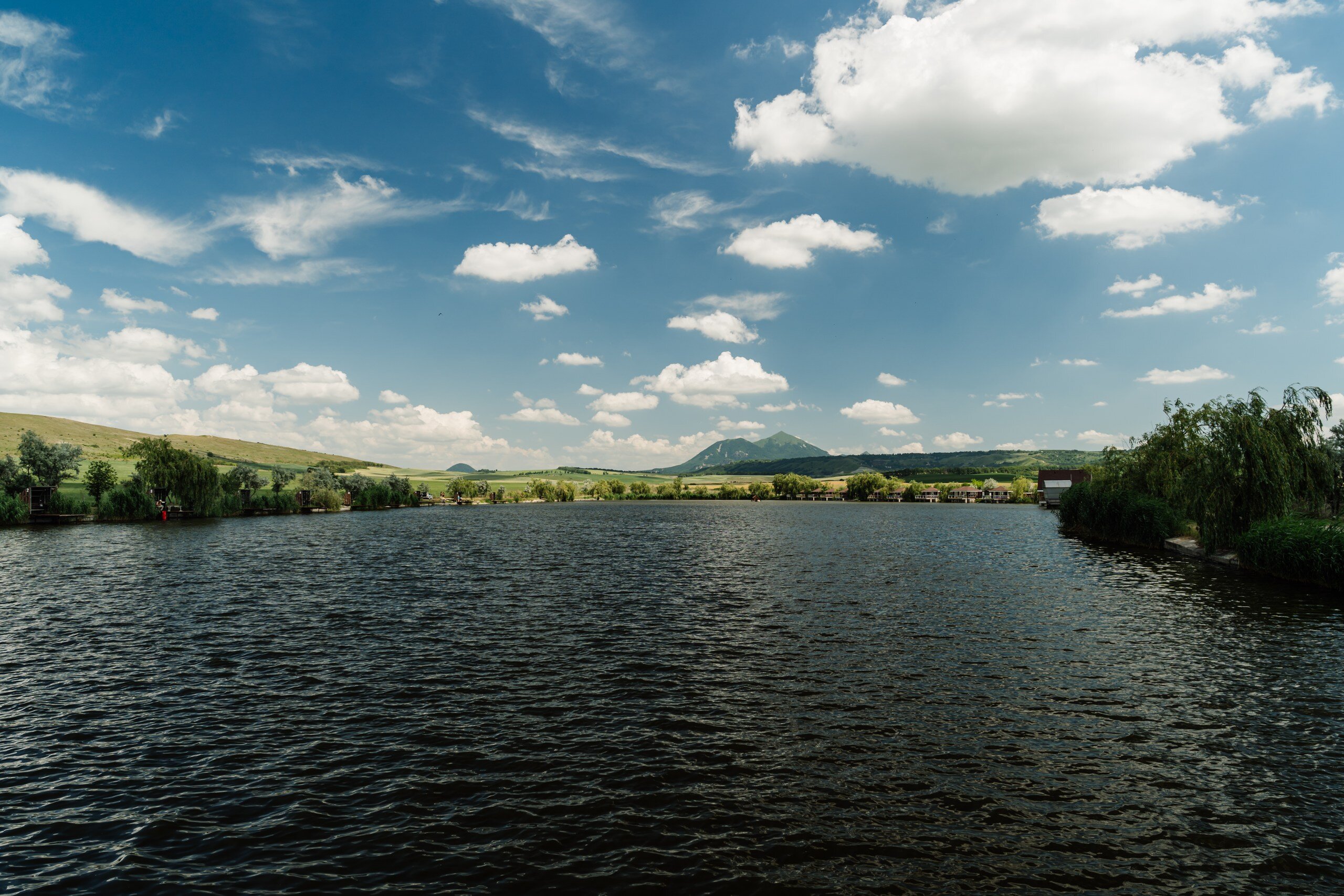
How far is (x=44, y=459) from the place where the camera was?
138 m

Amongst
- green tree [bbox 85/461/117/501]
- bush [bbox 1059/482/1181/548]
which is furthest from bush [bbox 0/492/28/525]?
bush [bbox 1059/482/1181/548]

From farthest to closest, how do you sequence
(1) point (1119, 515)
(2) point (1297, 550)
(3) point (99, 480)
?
1. (3) point (99, 480)
2. (1) point (1119, 515)
3. (2) point (1297, 550)

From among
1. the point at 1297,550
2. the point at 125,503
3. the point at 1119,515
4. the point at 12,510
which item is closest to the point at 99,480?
the point at 125,503

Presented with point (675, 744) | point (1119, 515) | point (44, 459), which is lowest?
point (675, 744)

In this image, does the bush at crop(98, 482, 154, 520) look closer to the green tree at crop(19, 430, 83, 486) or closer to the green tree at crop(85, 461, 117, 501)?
the green tree at crop(85, 461, 117, 501)

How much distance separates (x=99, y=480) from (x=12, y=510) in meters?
21.2

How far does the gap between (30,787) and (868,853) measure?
2276 centimetres

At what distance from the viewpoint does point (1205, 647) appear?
3011cm

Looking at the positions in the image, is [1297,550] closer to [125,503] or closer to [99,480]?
[125,503]

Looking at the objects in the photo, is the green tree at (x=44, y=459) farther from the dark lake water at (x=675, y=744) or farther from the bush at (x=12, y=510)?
the dark lake water at (x=675, y=744)

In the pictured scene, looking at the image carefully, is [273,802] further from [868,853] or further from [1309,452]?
[1309,452]

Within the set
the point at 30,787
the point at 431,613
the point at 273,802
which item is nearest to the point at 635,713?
the point at 273,802

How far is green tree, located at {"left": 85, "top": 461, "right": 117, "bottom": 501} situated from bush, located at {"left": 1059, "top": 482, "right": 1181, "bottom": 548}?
200410mm

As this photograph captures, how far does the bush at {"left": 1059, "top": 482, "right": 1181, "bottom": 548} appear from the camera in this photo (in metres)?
75.3
